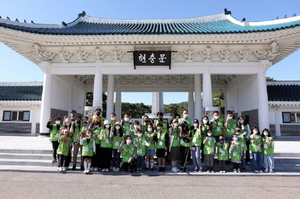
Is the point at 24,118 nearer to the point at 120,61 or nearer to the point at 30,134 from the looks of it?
the point at 30,134

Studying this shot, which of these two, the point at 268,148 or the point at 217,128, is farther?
the point at 217,128

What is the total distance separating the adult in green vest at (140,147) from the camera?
18.9 ft

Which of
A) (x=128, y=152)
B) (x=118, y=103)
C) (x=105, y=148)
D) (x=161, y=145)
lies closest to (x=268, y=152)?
(x=161, y=145)

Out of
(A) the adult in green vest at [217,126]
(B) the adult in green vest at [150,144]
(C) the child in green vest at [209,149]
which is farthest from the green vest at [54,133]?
(A) the adult in green vest at [217,126]

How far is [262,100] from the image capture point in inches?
369

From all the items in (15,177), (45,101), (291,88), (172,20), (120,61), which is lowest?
(15,177)

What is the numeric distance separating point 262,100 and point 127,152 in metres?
7.53

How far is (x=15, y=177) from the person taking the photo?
5.23 m

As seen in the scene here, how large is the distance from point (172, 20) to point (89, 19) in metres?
6.75

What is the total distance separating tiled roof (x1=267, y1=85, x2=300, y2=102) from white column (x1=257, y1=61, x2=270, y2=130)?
2.23m

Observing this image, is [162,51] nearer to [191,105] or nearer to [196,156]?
[196,156]

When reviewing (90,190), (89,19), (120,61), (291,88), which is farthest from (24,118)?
(291,88)

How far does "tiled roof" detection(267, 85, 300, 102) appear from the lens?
36.6 feet

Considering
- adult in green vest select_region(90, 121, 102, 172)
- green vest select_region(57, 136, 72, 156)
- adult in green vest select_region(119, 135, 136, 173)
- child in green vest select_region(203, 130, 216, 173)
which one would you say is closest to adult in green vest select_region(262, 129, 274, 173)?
child in green vest select_region(203, 130, 216, 173)
